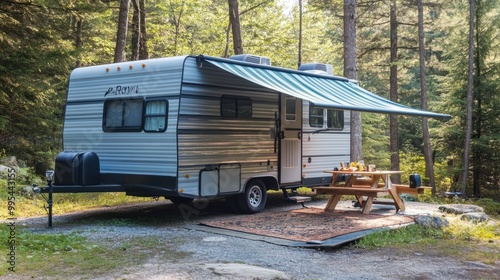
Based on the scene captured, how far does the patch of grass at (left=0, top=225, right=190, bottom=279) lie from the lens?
526 centimetres

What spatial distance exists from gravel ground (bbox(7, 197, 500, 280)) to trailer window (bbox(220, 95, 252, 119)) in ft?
6.81

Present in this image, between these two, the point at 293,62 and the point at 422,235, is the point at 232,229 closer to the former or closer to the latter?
the point at 422,235

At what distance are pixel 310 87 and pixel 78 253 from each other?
4948 millimetres

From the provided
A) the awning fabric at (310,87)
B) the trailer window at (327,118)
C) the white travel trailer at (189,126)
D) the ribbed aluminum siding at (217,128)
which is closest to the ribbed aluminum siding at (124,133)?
the white travel trailer at (189,126)

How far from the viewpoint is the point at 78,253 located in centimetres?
605

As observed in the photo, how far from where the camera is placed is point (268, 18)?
25641mm

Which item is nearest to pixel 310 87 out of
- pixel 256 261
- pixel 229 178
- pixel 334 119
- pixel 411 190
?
pixel 229 178

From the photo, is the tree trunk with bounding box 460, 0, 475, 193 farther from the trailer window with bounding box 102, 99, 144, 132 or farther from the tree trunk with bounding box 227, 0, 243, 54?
the trailer window with bounding box 102, 99, 144, 132

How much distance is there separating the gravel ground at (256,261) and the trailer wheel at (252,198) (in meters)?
1.41

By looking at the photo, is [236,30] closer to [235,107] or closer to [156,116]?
[235,107]

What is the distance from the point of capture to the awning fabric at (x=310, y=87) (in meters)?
8.10

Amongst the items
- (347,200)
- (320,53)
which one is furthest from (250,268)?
(320,53)

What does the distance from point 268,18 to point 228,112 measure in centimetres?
1761

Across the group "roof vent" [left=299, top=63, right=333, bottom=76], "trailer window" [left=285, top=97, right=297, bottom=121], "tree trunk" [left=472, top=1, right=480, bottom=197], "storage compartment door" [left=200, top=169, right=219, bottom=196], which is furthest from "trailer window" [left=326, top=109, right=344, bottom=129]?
"tree trunk" [left=472, top=1, right=480, bottom=197]
